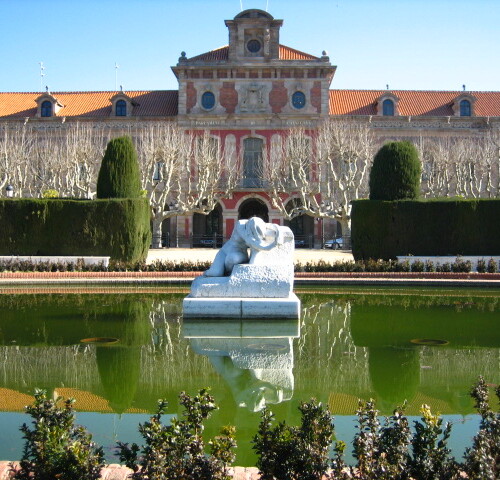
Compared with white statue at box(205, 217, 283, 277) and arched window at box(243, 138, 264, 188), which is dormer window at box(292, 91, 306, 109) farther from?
white statue at box(205, 217, 283, 277)

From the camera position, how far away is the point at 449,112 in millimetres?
43594

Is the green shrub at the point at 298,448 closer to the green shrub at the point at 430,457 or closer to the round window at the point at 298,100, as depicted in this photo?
the green shrub at the point at 430,457

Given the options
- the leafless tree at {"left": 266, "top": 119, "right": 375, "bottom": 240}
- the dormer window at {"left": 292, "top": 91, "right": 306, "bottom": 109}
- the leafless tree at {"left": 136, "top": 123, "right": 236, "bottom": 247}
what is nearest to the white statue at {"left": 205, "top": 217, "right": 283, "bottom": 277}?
the leafless tree at {"left": 266, "top": 119, "right": 375, "bottom": 240}

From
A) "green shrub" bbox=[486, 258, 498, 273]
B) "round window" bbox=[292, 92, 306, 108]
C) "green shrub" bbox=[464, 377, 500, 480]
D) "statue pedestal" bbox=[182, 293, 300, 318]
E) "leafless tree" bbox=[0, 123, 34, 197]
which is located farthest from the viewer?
"round window" bbox=[292, 92, 306, 108]

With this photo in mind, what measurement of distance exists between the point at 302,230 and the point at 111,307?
3270 cm

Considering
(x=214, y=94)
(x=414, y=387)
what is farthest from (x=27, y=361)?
(x=214, y=94)

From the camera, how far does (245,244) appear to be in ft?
34.3

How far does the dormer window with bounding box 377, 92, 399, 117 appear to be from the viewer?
43.0 meters

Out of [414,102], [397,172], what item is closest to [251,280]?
[397,172]

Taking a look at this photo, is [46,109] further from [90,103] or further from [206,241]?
[206,241]

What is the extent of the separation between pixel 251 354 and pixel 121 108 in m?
38.3

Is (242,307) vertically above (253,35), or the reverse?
(253,35)

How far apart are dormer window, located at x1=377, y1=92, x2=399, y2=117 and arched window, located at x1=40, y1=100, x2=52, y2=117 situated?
2245cm

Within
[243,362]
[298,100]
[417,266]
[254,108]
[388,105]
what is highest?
[298,100]
